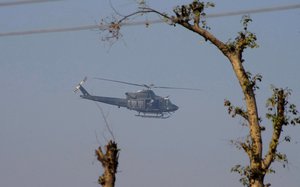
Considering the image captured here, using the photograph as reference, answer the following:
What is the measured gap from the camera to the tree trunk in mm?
18594

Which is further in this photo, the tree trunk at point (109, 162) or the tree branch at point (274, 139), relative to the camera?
the tree branch at point (274, 139)

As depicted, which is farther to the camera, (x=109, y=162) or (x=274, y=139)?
(x=274, y=139)

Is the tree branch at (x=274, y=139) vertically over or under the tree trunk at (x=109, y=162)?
over

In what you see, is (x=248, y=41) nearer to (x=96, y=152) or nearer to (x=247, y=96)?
(x=247, y=96)

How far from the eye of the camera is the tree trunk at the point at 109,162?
61.0 ft

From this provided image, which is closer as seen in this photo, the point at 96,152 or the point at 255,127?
the point at 96,152

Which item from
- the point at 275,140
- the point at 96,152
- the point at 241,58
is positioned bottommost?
the point at 96,152

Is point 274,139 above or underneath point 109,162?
above

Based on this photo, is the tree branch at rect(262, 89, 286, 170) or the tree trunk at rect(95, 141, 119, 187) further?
the tree branch at rect(262, 89, 286, 170)

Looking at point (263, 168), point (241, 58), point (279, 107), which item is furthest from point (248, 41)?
point (263, 168)

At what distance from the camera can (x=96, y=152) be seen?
18.8m

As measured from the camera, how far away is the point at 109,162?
18.7 meters

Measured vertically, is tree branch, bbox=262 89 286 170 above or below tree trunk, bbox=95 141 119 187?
above

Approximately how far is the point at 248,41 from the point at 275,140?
2457mm
